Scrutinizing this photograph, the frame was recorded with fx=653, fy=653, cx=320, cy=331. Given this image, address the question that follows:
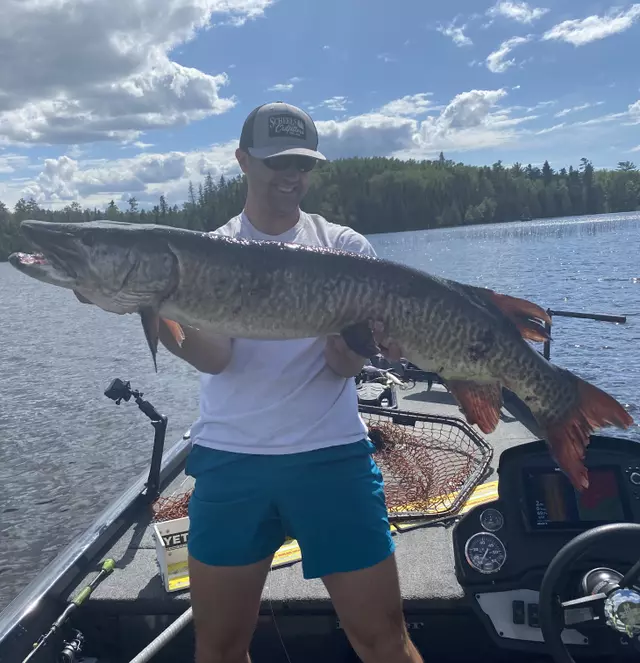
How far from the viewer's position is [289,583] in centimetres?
372

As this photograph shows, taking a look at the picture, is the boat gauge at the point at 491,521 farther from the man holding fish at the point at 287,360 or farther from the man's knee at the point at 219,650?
the man's knee at the point at 219,650

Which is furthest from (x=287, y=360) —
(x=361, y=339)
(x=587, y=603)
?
(x=587, y=603)

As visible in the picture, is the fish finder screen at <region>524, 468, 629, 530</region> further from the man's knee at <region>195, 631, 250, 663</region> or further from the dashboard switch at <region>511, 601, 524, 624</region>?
the man's knee at <region>195, 631, 250, 663</region>

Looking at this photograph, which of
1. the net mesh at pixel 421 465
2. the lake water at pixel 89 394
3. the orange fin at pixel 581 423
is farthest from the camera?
the lake water at pixel 89 394

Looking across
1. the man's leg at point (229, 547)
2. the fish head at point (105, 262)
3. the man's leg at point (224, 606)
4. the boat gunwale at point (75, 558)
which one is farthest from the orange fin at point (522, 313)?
the boat gunwale at point (75, 558)

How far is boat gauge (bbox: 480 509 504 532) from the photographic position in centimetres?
322

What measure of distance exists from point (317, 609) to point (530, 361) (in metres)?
1.78

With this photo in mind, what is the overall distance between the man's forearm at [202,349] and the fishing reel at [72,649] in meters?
1.87

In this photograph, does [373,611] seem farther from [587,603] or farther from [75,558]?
[75,558]

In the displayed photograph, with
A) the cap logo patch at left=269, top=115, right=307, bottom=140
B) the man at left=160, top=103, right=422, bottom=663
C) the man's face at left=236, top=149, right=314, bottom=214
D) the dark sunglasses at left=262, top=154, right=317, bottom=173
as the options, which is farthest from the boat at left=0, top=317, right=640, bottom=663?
the cap logo patch at left=269, top=115, right=307, bottom=140

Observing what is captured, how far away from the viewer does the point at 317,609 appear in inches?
140

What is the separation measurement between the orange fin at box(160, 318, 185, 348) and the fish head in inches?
3.8

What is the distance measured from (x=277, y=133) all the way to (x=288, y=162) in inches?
5.7

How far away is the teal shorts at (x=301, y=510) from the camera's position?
8.61 feet
